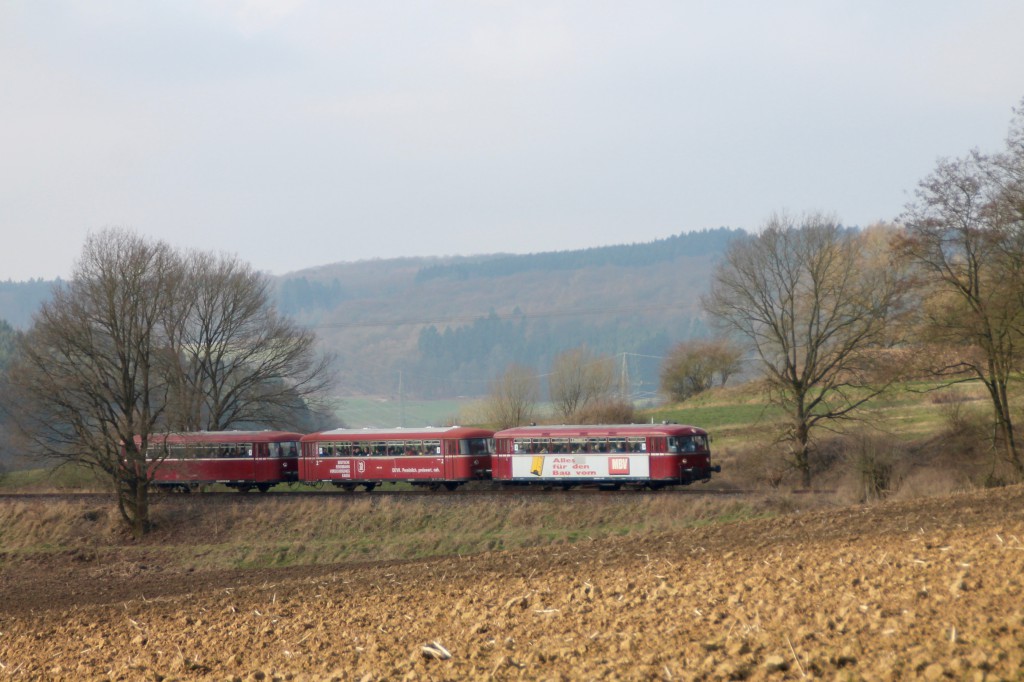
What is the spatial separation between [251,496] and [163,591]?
20650 mm

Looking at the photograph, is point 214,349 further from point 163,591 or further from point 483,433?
point 163,591

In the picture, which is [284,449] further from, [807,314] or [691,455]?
[807,314]

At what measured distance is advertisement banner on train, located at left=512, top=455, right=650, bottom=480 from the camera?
136 ft

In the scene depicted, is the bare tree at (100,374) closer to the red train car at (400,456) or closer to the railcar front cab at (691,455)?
the red train car at (400,456)

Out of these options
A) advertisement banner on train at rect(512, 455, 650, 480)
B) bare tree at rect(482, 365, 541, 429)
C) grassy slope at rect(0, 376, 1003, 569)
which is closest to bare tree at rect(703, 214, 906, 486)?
grassy slope at rect(0, 376, 1003, 569)

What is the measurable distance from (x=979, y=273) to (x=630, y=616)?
106 feet

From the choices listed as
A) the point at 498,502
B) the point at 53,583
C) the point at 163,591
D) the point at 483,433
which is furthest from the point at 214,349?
the point at 163,591

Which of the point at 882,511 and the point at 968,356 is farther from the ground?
the point at 968,356

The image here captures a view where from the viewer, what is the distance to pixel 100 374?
132ft

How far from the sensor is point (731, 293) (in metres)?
47.3

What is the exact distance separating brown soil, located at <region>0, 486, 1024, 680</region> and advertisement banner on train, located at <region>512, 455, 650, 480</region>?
20175 millimetres

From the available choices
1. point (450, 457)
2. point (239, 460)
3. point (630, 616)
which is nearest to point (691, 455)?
point (450, 457)

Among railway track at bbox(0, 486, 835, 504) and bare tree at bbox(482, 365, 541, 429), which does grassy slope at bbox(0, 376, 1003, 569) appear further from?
bare tree at bbox(482, 365, 541, 429)

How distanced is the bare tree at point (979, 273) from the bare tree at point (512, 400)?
28.3 metres
